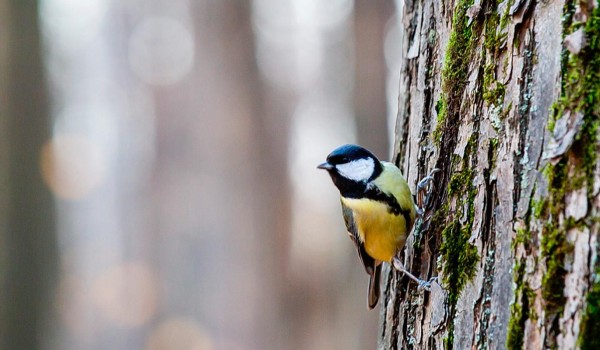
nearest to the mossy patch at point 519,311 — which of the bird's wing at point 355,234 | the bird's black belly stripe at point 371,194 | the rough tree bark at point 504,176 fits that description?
the rough tree bark at point 504,176

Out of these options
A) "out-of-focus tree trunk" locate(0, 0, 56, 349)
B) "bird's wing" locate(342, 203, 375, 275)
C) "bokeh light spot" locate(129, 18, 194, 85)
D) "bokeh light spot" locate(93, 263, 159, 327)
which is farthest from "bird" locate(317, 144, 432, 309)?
"bokeh light spot" locate(93, 263, 159, 327)

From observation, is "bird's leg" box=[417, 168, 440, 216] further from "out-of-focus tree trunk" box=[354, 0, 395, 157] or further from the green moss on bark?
"out-of-focus tree trunk" box=[354, 0, 395, 157]

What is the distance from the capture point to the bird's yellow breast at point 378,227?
224 centimetres

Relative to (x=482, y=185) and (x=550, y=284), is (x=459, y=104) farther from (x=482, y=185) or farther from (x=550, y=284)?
(x=550, y=284)

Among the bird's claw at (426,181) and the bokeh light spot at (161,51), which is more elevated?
the bokeh light spot at (161,51)

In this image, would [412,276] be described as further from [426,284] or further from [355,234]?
[355,234]

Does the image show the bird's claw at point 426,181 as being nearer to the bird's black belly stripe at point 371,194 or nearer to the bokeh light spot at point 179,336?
the bird's black belly stripe at point 371,194

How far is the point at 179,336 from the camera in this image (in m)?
9.41

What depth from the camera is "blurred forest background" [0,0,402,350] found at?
13.7 feet

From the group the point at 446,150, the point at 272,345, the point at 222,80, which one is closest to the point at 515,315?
the point at 446,150

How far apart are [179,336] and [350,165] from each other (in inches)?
301

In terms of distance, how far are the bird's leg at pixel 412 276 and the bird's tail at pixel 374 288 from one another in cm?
49

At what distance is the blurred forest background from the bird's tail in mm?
2449

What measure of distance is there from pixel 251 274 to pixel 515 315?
6455 millimetres
